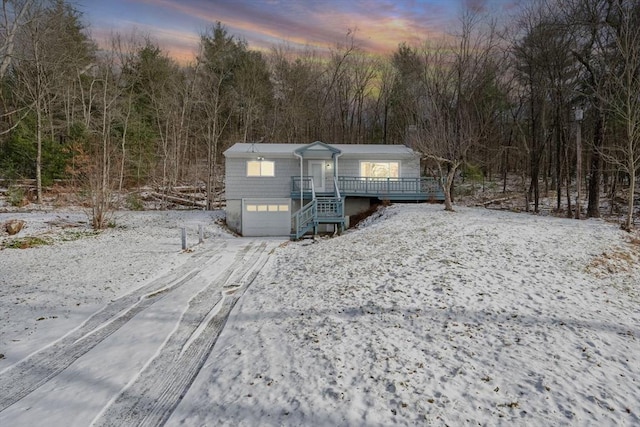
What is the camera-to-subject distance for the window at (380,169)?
20.9 metres

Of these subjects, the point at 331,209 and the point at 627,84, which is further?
the point at 331,209

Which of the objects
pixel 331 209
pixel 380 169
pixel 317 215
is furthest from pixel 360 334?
pixel 380 169

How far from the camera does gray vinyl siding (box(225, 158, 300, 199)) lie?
19594 millimetres

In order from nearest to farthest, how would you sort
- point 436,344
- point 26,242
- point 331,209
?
point 436,344
point 26,242
point 331,209

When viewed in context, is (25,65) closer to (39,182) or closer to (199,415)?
(39,182)

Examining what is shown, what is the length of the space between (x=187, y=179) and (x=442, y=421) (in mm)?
31168

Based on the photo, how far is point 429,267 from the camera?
841cm

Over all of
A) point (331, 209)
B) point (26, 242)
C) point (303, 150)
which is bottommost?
point (26, 242)

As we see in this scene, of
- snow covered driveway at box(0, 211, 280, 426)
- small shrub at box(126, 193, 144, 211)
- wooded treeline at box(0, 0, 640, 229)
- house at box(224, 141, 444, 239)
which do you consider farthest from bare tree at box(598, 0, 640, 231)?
small shrub at box(126, 193, 144, 211)

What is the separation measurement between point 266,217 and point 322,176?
16.7ft

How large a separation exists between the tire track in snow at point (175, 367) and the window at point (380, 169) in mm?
14379

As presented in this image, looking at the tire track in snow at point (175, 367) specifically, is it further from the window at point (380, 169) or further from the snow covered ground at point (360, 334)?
the window at point (380, 169)

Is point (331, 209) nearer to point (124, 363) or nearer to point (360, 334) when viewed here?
point (360, 334)

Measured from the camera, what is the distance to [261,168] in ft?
→ 65.8
